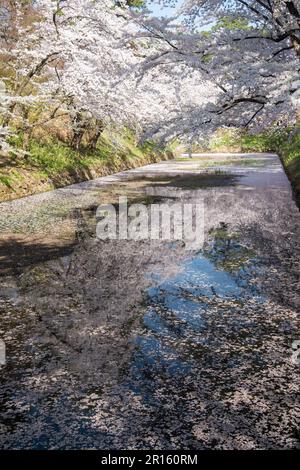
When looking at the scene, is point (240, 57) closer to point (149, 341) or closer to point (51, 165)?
point (149, 341)

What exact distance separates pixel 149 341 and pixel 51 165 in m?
16.3

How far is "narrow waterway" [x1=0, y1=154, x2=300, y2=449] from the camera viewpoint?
3.16 metres

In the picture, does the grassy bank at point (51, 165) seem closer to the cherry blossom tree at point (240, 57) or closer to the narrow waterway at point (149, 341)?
the cherry blossom tree at point (240, 57)

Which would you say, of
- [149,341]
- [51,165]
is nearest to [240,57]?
[149,341]

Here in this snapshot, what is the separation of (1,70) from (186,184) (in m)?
9.47

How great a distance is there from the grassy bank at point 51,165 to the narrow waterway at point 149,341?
3272 millimetres

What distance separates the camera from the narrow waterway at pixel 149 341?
316cm

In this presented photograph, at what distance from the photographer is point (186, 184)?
20.4 metres

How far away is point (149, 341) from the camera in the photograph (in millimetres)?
4625

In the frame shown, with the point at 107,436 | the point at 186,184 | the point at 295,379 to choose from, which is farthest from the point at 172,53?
the point at 186,184

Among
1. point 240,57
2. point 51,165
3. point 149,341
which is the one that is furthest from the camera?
point 51,165

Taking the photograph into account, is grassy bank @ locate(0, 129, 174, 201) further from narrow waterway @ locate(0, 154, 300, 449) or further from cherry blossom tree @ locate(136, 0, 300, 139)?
narrow waterway @ locate(0, 154, 300, 449)

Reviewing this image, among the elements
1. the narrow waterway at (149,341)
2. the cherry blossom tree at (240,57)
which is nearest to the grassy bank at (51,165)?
the cherry blossom tree at (240,57)

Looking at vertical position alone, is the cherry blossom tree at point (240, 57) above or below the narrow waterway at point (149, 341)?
above
